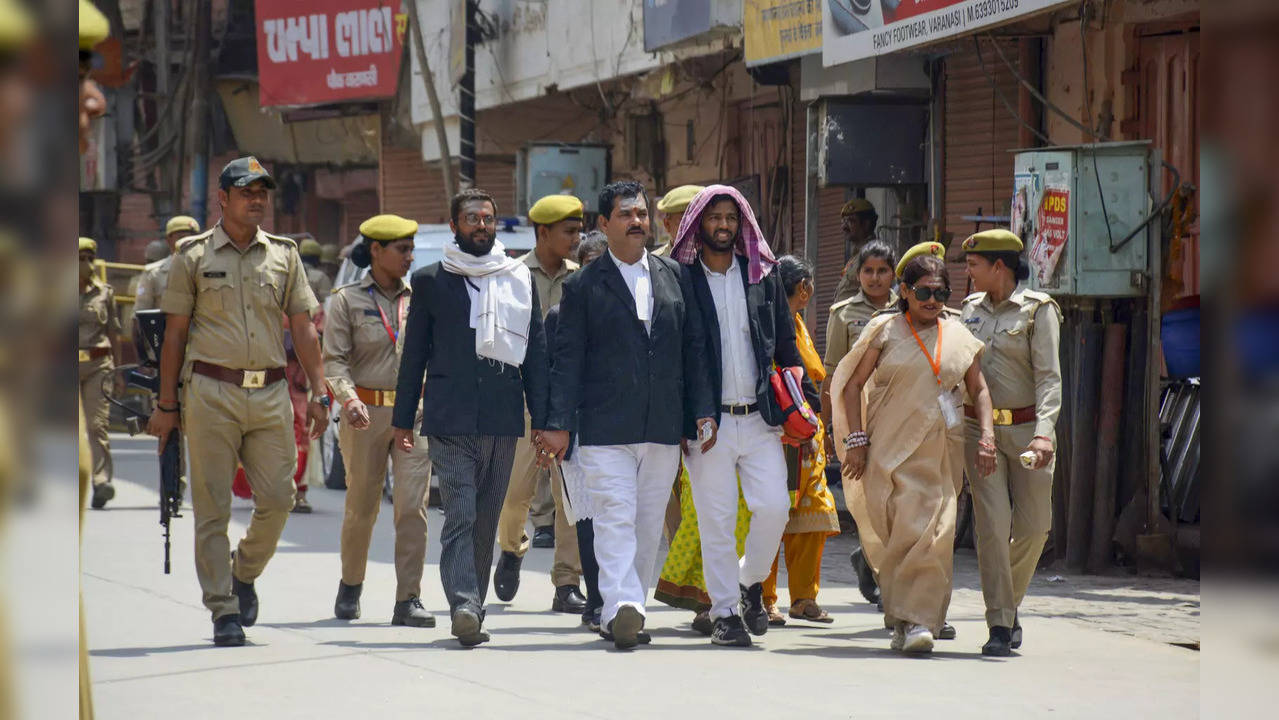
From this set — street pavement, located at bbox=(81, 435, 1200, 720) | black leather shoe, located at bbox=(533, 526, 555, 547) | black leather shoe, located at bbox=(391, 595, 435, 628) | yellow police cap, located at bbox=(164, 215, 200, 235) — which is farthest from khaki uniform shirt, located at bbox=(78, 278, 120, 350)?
black leather shoe, located at bbox=(391, 595, 435, 628)

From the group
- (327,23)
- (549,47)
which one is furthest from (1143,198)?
(327,23)

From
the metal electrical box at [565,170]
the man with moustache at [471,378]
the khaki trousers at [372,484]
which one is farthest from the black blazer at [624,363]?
the metal electrical box at [565,170]

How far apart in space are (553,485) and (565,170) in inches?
404

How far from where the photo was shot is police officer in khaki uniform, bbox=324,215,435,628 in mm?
8289

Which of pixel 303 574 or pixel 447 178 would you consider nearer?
pixel 303 574

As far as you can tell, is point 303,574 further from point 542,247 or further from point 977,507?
point 977,507

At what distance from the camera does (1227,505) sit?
165cm

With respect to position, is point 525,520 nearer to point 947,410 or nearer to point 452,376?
point 452,376

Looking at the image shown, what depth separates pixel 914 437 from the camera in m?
7.50

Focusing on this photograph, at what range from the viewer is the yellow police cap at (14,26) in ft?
5.59

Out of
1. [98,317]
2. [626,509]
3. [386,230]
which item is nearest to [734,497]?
[626,509]

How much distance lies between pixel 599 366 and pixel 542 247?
1.66 meters

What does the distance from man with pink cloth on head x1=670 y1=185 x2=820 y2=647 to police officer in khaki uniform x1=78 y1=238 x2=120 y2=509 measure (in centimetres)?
667

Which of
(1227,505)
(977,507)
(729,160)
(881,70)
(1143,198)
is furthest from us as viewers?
(729,160)
